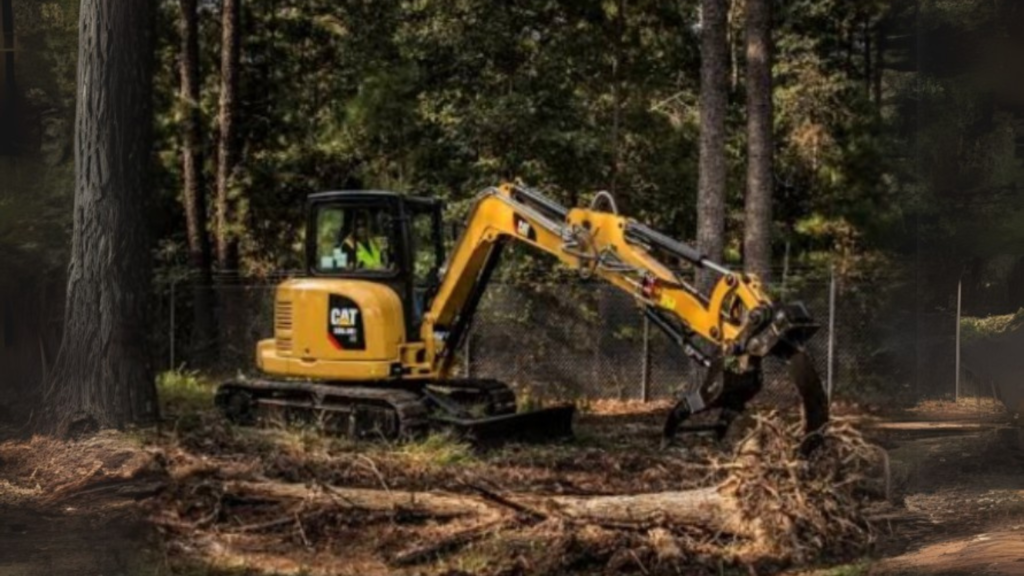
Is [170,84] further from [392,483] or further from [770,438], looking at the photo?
[770,438]

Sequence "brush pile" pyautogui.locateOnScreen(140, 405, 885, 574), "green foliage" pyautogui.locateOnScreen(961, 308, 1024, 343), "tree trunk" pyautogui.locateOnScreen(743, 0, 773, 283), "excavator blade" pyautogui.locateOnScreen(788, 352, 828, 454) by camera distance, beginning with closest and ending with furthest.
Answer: "green foliage" pyautogui.locateOnScreen(961, 308, 1024, 343), "brush pile" pyautogui.locateOnScreen(140, 405, 885, 574), "excavator blade" pyautogui.locateOnScreen(788, 352, 828, 454), "tree trunk" pyautogui.locateOnScreen(743, 0, 773, 283)

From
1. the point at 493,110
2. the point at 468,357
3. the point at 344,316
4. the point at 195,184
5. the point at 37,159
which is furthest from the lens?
the point at 195,184

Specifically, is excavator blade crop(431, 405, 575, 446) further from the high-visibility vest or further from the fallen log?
the fallen log

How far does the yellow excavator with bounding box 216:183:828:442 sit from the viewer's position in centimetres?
819

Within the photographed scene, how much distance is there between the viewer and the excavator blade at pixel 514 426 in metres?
8.50

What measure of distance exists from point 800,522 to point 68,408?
4.41 m

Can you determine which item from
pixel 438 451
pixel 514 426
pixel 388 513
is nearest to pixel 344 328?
pixel 438 451

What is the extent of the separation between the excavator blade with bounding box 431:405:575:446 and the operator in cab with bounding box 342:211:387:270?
1413 mm

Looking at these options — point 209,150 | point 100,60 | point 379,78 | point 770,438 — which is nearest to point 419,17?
point 379,78

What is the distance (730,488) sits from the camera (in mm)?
5301

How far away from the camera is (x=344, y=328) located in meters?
8.95

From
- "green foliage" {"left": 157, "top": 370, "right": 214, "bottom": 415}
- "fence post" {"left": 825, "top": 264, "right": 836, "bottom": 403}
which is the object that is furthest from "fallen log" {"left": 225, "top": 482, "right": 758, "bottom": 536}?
"fence post" {"left": 825, "top": 264, "right": 836, "bottom": 403}

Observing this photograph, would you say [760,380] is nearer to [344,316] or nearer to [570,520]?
[570,520]

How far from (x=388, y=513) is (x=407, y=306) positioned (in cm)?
379
